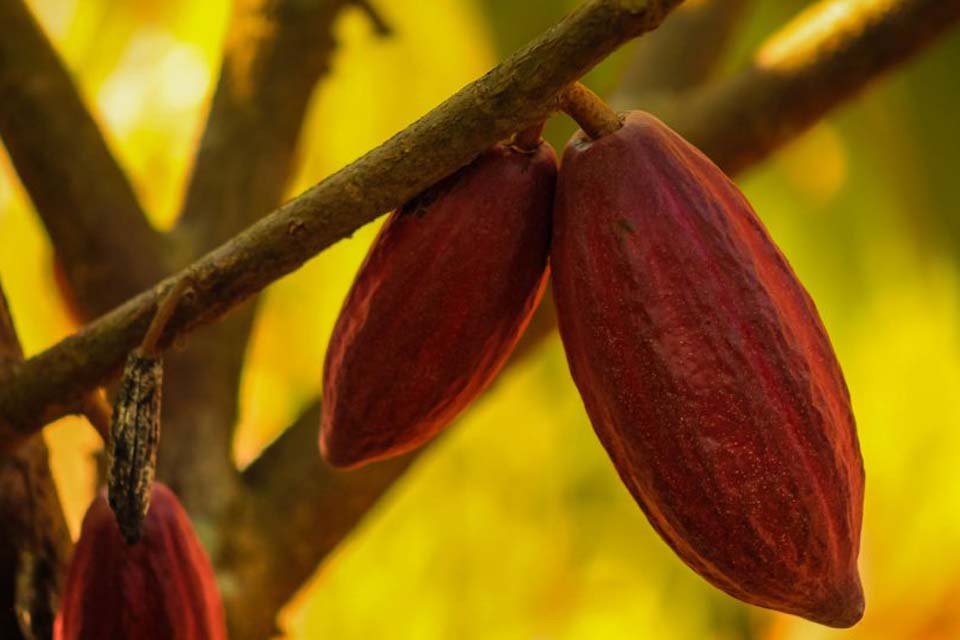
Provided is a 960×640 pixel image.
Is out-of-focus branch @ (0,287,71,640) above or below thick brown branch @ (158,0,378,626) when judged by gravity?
below

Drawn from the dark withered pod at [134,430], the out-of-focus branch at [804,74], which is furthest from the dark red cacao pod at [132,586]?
the out-of-focus branch at [804,74]

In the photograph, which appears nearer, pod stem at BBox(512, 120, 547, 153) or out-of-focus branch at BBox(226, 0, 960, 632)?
pod stem at BBox(512, 120, 547, 153)

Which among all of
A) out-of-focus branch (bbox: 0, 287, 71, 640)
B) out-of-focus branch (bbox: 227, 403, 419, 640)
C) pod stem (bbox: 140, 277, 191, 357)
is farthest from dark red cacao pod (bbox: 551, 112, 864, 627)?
out-of-focus branch (bbox: 227, 403, 419, 640)

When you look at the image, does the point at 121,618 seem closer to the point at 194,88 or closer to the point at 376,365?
the point at 376,365

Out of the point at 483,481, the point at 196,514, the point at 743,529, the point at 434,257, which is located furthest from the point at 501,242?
the point at 483,481

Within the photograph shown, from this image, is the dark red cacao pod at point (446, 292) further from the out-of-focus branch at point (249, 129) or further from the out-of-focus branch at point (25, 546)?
the out-of-focus branch at point (249, 129)

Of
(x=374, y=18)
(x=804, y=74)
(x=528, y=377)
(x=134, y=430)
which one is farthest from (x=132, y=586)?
(x=528, y=377)

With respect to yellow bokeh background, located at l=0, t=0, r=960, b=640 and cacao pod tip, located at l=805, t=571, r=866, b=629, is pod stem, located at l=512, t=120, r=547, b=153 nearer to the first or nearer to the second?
cacao pod tip, located at l=805, t=571, r=866, b=629

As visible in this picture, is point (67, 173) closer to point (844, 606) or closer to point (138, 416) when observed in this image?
point (138, 416)
